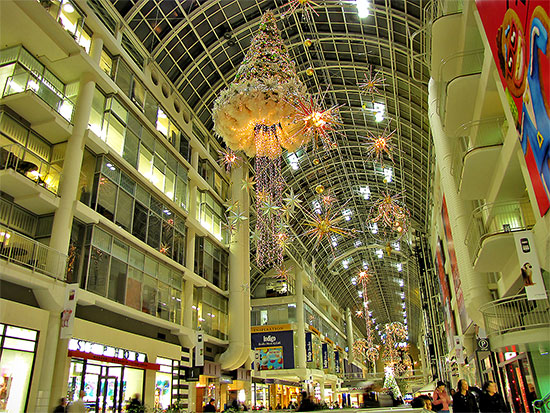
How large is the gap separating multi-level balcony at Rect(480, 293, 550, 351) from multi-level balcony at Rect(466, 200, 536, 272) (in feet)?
4.33

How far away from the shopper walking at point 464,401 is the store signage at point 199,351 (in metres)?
16.3

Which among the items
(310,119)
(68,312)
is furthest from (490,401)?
(68,312)

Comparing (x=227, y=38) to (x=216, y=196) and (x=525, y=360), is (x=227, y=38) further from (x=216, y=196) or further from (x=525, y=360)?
(x=525, y=360)

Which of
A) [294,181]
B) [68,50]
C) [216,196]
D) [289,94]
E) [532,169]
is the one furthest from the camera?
[294,181]

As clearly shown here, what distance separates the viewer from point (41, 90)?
1612 centimetres

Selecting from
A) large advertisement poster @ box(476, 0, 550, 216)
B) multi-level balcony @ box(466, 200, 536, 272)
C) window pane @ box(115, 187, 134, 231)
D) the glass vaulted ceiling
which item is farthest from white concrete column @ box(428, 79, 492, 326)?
window pane @ box(115, 187, 134, 231)

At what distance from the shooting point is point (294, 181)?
123ft

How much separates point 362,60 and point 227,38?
8.50m

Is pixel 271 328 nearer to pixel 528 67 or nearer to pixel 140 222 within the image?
pixel 140 222

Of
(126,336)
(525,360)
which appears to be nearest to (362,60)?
(525,360)

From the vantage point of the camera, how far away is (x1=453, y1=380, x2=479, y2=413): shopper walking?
913 cm

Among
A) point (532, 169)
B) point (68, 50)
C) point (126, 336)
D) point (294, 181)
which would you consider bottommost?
point (126, 336)

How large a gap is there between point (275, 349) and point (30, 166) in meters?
32.1

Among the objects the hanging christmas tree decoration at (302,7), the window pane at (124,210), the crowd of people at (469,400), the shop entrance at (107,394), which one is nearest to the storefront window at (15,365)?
the shop entrance at (107,394)
